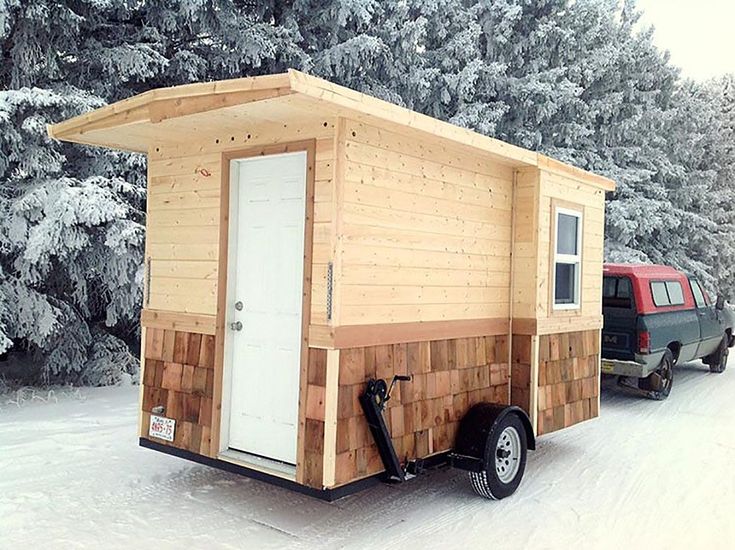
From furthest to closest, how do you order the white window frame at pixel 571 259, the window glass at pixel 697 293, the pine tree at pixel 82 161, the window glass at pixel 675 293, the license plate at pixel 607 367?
the window glass at pixel 697 293 < the window glass at pixel 675 293 < the license plate at pixel 607 367 < the pine tree at pixel 82 161 < the white window frame at pixel 571 259

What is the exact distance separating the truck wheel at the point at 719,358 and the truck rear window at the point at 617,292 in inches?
152

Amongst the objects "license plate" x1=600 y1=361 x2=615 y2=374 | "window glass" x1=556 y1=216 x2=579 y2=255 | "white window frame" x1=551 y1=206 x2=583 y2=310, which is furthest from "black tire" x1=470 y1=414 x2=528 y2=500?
"license plate" x1=600 y1=361 x2=615 y2=374

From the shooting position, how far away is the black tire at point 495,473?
16.3 feet

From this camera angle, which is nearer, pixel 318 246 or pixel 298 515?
pixel 318 246

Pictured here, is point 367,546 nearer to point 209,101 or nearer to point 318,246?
point 318,246

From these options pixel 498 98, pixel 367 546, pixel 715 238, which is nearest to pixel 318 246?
pixel 367 546

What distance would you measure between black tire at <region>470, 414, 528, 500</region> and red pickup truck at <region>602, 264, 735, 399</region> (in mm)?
4063

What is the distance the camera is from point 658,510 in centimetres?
494

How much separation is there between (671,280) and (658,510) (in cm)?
570

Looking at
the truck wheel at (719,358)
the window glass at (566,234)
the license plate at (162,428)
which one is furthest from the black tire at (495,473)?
the truck wheel at (719,358)

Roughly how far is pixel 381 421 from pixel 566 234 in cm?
296

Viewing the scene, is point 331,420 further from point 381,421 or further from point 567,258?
point 567,258

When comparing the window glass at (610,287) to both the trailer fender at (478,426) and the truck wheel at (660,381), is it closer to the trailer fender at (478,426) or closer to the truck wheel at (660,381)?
the truck wheel at (660,381)

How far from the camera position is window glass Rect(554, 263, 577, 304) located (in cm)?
621
